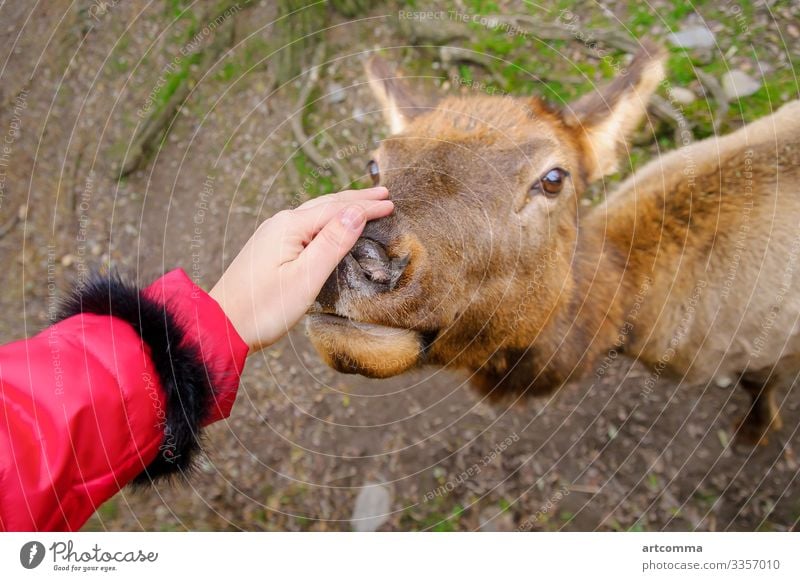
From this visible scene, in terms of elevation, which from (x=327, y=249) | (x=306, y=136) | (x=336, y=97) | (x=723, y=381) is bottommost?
(x=723, y=381)

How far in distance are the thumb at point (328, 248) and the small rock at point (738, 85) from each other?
542cm

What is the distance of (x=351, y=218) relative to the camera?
278cm

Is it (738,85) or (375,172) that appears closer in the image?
(375,172)

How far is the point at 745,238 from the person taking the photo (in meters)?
4.14

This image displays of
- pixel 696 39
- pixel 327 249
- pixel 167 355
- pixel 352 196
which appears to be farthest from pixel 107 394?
pixel 696 39

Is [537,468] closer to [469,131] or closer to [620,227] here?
[620,227]

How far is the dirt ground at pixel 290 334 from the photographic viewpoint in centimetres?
539

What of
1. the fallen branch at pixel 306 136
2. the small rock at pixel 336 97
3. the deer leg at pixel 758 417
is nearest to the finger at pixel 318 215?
the fallen branch at pixel 306 136

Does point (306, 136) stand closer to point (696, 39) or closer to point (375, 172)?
point (375, 172)

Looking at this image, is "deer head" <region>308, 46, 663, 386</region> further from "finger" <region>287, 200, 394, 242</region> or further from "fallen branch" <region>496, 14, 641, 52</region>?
"fallen branch" <region>496, 14, 641, 52</region>

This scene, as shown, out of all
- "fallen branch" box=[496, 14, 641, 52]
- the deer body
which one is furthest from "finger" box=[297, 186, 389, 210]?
"fallen branch" box=[496, 14, 641, 52]

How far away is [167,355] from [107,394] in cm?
30

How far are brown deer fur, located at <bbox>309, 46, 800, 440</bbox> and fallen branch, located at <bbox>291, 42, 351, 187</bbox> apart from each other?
88.1 inches
